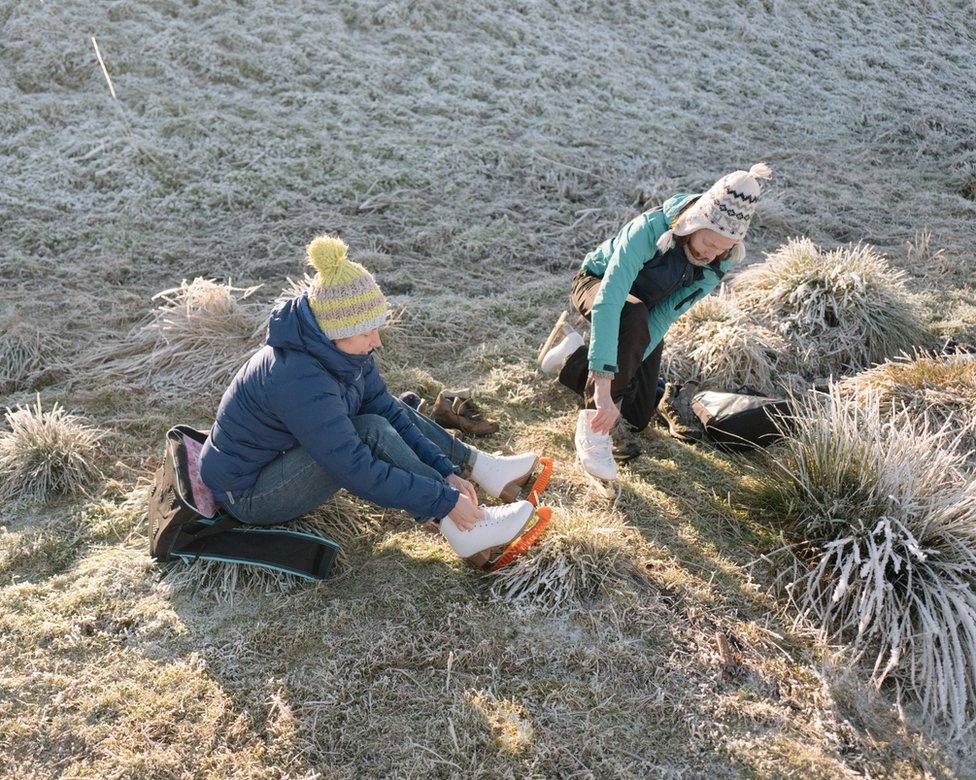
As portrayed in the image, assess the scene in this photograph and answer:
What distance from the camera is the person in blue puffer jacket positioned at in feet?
8.16

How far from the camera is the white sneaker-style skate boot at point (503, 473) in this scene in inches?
125

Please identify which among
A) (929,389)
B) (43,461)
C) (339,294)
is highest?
(339,294)

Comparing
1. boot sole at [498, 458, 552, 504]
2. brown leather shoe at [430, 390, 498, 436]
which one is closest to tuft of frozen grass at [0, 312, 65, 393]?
brown leather shoe at [430, 390, 498, 436]

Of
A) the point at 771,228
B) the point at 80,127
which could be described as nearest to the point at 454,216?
the point at 771,228

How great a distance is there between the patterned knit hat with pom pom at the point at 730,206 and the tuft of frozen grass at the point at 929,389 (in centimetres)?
129

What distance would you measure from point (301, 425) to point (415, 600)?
0.81 meters

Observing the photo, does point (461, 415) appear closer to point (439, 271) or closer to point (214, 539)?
point (214, 539)

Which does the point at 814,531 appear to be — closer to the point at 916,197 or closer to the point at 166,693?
the point at 166,693

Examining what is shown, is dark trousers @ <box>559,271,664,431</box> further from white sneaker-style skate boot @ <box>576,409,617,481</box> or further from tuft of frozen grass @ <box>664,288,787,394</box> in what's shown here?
tuft of frozen grass @ <box>664,288,787,394</box>

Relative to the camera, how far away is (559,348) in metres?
4.15

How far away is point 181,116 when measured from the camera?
721 centimetres

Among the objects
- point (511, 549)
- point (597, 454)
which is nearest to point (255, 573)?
point (511, 549)

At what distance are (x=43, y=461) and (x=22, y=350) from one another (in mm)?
1380

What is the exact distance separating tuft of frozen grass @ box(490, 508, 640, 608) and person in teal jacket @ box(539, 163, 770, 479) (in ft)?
1.76
